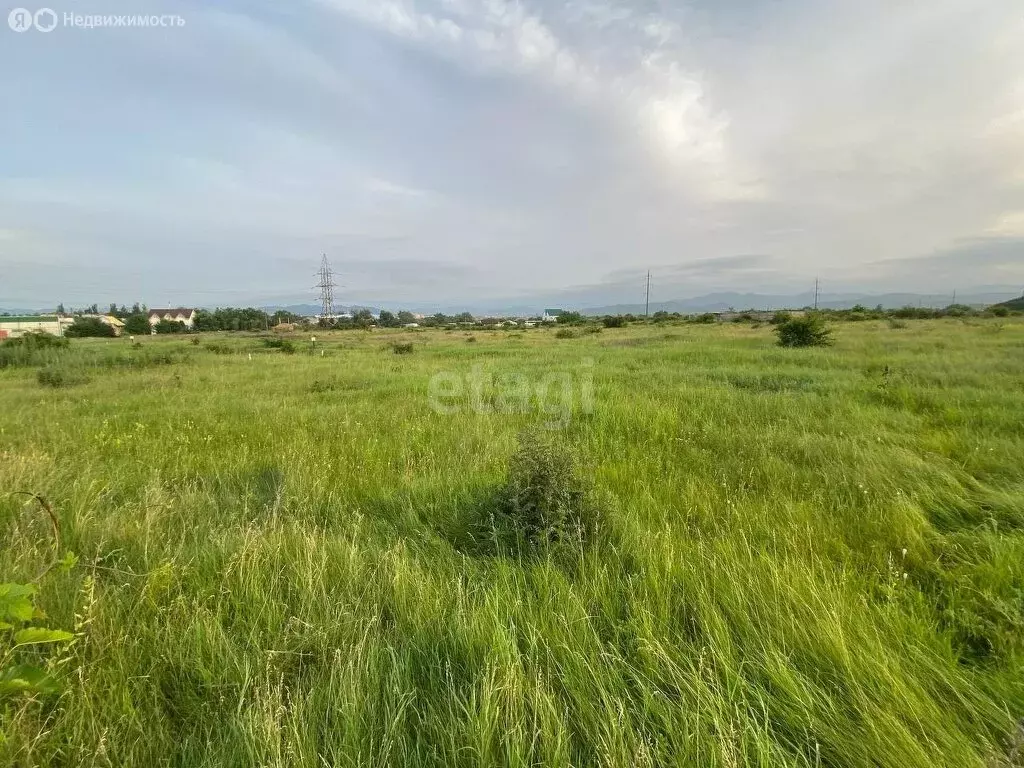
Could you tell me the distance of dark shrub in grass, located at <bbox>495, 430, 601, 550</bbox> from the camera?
2.76 meters

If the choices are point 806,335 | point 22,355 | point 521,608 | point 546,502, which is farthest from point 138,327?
point 521,608

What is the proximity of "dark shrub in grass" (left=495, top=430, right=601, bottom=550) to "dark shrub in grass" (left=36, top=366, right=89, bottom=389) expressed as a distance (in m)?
14.1

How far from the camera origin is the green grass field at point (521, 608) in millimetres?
1419

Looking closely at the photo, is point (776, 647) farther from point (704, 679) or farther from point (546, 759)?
point (546, 759)

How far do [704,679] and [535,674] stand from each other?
0.69 metres

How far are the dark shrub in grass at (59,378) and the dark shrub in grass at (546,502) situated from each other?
46.2 feet

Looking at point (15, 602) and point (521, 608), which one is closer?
point (15, 602)

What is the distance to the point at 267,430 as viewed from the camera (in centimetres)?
595

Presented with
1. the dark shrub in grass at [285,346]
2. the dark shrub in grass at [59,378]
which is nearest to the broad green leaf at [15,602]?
the dark shrub in grass at [59,378]

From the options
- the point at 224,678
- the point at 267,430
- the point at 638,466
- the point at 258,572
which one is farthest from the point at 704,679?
the point at 267,430

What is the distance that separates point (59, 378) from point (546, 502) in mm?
15324

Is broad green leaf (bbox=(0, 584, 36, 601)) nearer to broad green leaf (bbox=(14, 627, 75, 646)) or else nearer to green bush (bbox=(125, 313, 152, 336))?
broad green leaf (bbox=(14, 627, 75, 646))

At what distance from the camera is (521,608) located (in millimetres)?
2045

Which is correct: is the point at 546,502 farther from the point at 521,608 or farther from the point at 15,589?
the point at 15,589
